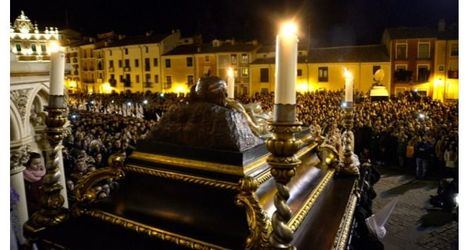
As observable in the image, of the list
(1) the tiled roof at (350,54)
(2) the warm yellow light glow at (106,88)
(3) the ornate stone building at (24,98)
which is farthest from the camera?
(2) the warm yellow light glow at (106,88)

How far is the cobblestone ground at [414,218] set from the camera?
632cm

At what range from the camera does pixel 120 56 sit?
48625 millimetres

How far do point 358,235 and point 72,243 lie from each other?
7.97 feet

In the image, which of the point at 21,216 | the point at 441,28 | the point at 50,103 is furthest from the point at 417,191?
the point at 441,28

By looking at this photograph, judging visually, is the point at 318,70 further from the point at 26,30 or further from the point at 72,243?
the point at 72,243

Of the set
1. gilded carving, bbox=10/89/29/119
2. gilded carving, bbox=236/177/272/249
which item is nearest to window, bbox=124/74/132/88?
gilded carving, bbox=10/89/29/119

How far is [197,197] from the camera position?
2512mm

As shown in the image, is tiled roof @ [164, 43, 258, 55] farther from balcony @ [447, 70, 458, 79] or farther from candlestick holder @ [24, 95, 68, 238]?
candlestick holder @ [24, 95, 68, 238]

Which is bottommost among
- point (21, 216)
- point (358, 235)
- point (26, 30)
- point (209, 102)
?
point (21, 216)

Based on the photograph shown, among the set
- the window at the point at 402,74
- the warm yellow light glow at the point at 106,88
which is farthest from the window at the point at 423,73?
the warm yellow light glow at the point at 106,88

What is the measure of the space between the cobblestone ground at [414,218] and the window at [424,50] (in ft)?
87.2

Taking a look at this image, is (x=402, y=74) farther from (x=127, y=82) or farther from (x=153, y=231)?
(x=153, y=231)

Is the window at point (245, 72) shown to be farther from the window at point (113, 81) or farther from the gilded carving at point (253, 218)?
the gilded carving at point (253, 218)

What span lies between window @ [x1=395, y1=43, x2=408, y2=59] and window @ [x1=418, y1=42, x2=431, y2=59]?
1253 millimetres
